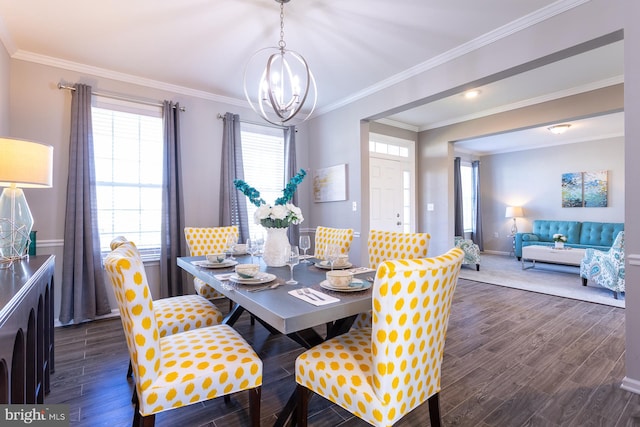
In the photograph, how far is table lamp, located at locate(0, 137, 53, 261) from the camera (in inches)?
67.3

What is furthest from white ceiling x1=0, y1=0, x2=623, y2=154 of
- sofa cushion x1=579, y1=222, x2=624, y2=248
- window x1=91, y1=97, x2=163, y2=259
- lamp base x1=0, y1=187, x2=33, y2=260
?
sofa cushion x1=579, y1=222, x2=624, y2=248

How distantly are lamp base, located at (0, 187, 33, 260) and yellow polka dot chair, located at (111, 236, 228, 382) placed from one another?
2.89ft

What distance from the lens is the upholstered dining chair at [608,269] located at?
12.4 feet

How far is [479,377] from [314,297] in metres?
1.51

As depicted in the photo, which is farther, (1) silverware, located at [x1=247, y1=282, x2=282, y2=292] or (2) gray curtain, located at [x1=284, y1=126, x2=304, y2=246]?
(2) gray curtain, located at [x1=284, y1=126, x2=304, y2=246]

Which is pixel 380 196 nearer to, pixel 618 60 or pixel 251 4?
pixel 618 60

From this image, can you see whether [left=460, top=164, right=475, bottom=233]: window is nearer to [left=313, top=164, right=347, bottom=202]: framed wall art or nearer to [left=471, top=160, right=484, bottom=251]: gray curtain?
[left=471, top=160, right=484, bottom=251]: gray curtain

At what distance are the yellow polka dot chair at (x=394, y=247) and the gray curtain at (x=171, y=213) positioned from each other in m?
2.22

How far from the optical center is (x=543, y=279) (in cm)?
495

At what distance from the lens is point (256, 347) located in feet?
8.50

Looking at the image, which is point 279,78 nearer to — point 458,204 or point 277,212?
point 277,212

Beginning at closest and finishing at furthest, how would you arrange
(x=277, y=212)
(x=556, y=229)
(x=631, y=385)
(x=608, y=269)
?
(x=631, y=385) → (x=277, y=212) → (x=608, y=269) → (x=556, y=229)

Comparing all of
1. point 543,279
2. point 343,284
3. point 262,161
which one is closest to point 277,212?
point 343,284

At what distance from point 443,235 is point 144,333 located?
16.0 feet
